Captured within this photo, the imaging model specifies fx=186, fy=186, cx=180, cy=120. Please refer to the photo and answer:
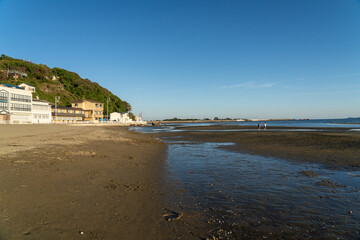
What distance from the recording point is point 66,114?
262 feet

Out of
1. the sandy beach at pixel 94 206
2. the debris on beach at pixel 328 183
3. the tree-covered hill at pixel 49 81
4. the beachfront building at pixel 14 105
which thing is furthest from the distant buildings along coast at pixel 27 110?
the debris on beach at pixel 328 183

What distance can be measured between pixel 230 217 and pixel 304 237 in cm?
181

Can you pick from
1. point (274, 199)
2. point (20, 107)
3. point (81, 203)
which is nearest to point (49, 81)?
point (20, 107)

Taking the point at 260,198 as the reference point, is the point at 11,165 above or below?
above

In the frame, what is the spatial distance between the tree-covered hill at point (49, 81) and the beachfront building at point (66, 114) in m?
16.7

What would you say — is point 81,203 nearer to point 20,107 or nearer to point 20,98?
point 20,107

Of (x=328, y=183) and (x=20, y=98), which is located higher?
(x=20, y=98)

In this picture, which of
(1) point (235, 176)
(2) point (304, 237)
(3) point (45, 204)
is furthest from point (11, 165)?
(2) point (304, 237)

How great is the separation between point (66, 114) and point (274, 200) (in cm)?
8993

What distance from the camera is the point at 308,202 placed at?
6.55 metres

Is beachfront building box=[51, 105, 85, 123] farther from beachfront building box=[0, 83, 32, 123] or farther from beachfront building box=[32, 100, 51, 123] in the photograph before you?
beachfront building box=[0, 83, 32, 123]

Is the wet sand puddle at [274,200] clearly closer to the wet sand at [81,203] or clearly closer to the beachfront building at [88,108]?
the wet sand at [81,203]

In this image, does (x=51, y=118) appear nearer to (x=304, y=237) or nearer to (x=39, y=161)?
(x=39, y=161)

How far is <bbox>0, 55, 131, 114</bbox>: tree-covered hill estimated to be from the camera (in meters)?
93.6
